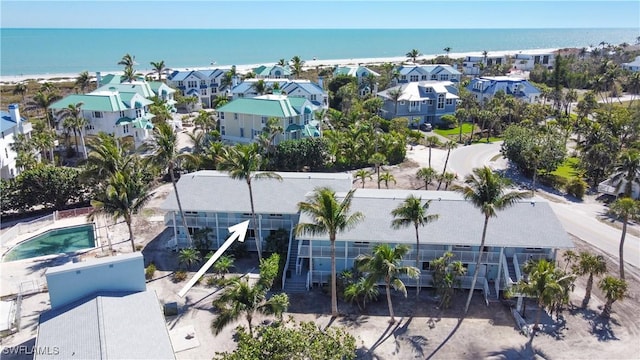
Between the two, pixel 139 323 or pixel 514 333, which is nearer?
pixel 139 323

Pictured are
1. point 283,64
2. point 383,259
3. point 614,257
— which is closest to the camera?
point 383,259

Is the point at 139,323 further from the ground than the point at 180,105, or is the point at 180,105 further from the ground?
the point at 180,105

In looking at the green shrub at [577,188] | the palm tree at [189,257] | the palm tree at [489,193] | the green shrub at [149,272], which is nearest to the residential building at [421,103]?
the green shrub at [577,188]

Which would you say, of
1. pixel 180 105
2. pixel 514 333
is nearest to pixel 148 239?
pixel 514 333

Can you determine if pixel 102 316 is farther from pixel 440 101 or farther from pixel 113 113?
pixel 440 101

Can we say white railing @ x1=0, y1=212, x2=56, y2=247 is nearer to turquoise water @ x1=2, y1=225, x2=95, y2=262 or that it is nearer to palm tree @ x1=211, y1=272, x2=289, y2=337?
turquoise water @ x1=2, y1=225, x2=95, y2=262

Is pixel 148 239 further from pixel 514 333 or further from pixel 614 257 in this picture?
pixel 614 257

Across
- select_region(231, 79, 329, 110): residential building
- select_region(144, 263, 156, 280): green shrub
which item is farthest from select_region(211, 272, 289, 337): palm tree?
select_region(231, 79, 329, 110): residential building

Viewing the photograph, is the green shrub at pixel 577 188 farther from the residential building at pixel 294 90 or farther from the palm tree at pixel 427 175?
the residential building at pixel 294 90

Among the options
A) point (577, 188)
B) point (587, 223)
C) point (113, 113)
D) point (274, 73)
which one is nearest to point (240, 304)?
point (587, 223)
